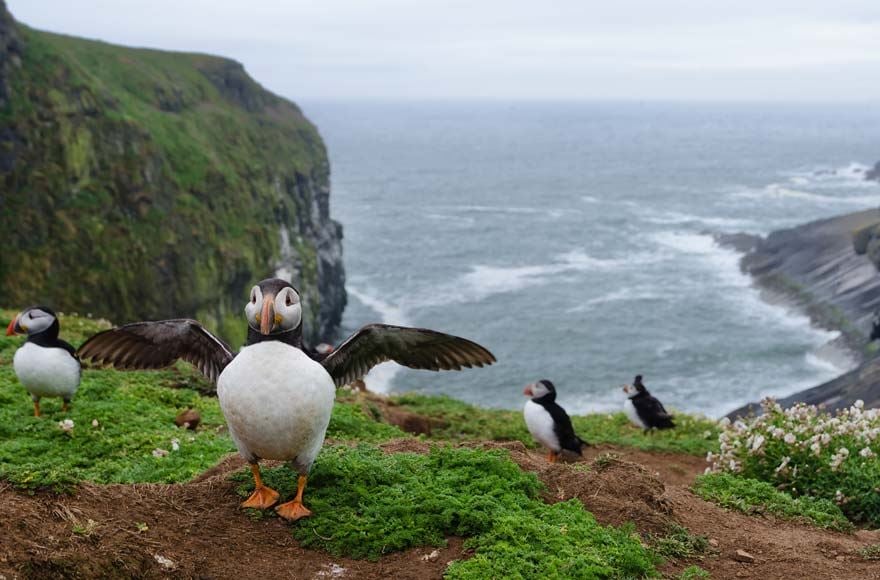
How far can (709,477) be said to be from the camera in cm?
1036

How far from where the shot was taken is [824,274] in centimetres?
6328

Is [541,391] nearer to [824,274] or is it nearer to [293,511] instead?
[293,511]

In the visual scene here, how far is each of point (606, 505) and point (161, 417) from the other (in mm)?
7100

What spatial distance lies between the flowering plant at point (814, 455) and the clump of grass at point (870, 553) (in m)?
2.30

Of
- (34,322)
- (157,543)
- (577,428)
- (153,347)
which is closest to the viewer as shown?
(157,543)

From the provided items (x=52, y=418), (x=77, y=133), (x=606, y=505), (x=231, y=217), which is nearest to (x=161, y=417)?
(x=52, y=418)

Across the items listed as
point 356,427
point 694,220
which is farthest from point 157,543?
point 694,220

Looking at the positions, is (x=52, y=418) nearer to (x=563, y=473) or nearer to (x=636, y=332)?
(x=563, y=473)

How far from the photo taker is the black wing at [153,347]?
756 centimetres

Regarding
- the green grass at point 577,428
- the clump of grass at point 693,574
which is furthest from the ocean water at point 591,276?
the clump of grass at point 693,574

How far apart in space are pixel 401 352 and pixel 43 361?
5.66 m

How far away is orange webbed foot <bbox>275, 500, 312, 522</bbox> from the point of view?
683 cm

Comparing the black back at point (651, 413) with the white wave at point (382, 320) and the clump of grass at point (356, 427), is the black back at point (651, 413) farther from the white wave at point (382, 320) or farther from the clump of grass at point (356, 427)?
the white wave at point (382, 320)

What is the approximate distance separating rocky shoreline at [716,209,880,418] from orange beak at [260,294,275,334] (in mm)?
36354
